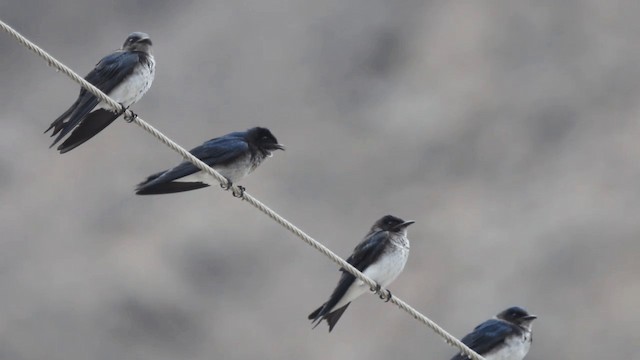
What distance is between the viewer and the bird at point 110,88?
38.1 ft

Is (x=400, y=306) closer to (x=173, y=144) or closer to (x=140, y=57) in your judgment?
(x=173, y=144)

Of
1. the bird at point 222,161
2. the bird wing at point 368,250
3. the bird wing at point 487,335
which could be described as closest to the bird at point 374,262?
the bird wing at point 368,250

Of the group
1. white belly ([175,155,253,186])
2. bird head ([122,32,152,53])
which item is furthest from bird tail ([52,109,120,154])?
bird head ([122,32,152,53])

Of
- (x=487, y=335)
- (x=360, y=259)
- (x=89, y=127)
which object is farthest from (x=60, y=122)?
(x=487, y=335)

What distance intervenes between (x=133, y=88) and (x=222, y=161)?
3.87 ft

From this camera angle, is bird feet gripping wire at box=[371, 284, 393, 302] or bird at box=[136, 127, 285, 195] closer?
bird feet gripping wire at box=[371, 284, 393, 302]

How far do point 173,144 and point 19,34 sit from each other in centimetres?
145

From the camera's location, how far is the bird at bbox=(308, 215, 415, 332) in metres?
12.2

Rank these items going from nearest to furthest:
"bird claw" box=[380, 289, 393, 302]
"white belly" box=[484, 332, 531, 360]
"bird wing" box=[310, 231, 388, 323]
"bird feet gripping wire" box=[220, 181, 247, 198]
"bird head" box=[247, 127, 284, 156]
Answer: "bird feet gripping wire" box=[220, 181, 247, 198]
"bird claw" box=[380, 289, 393, 302]
"white belly" box=[484, 332, 531, 360]
"bird wing" box=[310, 231, 388, 323]
"bird head" box=[247, 127, 284, 156]

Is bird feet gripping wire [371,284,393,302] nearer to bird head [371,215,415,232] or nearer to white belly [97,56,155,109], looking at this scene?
bird head [371,215,415,232]

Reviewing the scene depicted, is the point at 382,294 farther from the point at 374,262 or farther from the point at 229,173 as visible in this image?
the point at 229,173

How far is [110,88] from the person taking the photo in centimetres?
1231

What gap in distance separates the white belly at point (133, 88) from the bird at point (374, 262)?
9.08ft

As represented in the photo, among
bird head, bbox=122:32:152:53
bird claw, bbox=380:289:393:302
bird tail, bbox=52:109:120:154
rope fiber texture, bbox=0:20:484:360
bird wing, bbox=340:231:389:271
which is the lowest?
rope fiber texture, bbox=0:20:484:360
